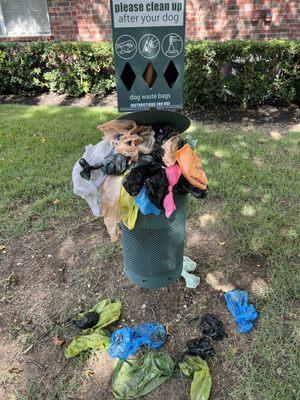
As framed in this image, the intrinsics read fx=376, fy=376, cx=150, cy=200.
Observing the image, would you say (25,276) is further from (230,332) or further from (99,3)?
(99,3)

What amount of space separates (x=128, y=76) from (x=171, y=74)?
252mm

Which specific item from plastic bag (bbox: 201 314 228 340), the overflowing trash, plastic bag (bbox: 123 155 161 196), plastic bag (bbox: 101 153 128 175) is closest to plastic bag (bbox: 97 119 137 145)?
the overflowing trash

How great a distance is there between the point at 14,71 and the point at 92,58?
1.59m

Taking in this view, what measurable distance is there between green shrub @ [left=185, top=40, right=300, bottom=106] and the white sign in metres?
3.81

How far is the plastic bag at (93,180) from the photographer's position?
7.32ft

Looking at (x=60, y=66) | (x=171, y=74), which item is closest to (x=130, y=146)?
(x=171, y=74)

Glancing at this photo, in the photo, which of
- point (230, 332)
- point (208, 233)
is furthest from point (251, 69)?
point (230, 332)

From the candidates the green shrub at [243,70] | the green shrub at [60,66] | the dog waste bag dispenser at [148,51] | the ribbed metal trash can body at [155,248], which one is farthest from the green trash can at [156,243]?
the green shrub at [60,66]

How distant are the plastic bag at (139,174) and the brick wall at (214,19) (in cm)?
610

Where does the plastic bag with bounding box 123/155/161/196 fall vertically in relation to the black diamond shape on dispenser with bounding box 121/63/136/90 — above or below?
below

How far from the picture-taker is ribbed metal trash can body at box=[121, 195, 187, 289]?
7.79ft

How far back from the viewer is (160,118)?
7.31 ft

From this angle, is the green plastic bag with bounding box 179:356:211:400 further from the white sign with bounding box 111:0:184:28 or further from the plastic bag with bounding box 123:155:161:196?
the white sign with bounding box 111:0:184:28

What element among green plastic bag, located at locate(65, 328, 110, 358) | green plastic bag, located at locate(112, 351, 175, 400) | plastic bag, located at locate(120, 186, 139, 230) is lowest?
green plastic bag, located at locate(112, 351, 175, 400)
